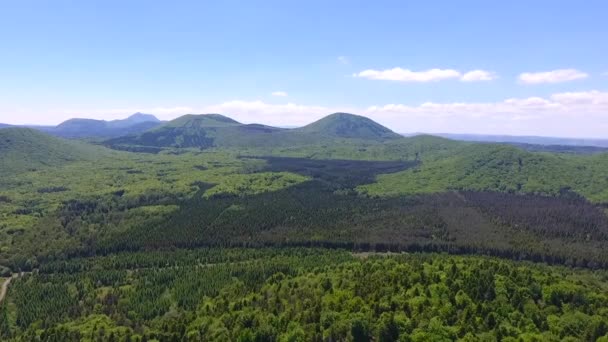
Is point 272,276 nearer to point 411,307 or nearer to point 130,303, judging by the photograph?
point 130,303

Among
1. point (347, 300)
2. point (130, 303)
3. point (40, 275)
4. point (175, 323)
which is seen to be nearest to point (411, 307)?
point (347, 300)

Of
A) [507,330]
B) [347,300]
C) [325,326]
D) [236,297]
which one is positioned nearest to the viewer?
[507,330]

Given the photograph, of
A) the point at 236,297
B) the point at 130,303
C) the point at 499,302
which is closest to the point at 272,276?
the point at 236,297

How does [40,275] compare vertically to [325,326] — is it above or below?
below

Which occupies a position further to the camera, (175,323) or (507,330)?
(175,323)

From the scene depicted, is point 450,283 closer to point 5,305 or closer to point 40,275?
point 5,305

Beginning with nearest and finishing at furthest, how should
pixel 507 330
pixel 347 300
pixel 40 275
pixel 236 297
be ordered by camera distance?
pixel 507 330 → pixel 347 300 → pixel 236 297 → pixel 40 275
